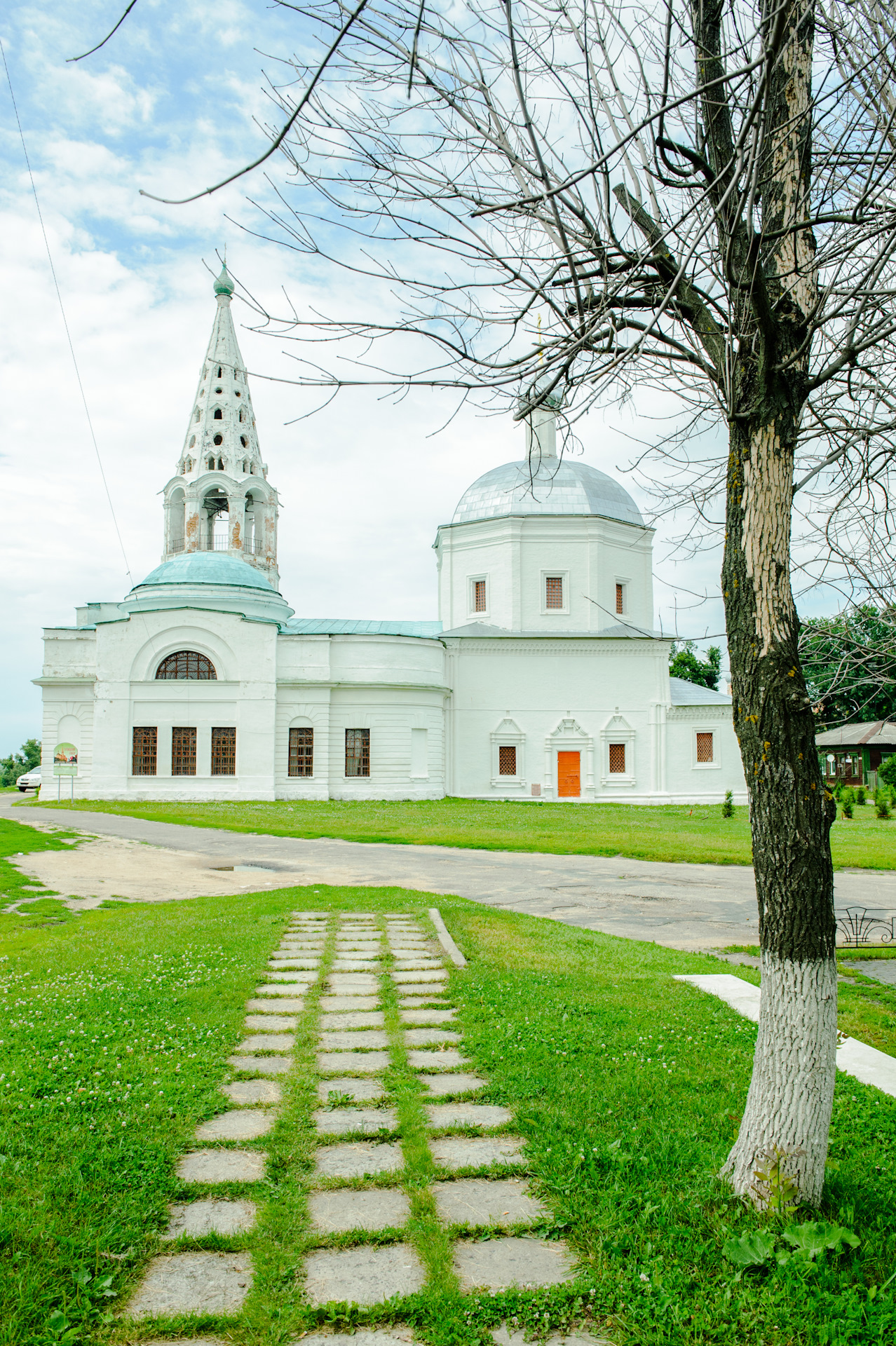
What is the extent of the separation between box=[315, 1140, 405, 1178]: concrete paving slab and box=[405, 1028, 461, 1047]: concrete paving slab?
1377mm

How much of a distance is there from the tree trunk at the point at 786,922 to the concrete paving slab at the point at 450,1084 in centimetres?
142

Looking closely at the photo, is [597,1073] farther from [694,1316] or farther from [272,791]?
[272,791]

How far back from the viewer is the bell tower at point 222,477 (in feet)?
136

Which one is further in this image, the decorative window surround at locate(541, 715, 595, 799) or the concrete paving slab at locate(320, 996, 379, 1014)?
the decorative window surround at locate(541, 715, 595, 799)

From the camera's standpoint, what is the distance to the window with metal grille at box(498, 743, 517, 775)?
118 feet

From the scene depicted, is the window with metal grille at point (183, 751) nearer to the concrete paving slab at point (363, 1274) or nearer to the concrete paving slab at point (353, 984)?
the concrete paving slab at point (353, 984)

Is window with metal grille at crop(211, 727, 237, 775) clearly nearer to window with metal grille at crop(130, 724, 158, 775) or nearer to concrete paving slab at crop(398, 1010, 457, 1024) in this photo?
window with metal grille at crop(130, 724, 158, 775)

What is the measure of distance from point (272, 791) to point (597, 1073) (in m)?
29.3

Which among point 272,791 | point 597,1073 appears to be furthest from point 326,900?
point 272,791

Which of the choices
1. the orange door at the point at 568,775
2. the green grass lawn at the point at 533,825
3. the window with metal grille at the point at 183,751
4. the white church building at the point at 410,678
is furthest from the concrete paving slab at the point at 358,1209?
the orange door at the point at 568,775

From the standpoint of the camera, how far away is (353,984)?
6688 millimetres

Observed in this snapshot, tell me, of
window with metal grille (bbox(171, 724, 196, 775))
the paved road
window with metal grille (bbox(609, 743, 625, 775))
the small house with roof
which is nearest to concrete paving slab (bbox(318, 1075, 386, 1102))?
the paved road

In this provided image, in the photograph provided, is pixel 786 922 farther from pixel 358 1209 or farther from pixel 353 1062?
pixel 353 1062

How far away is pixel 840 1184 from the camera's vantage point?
11.6 ft
